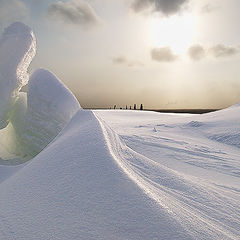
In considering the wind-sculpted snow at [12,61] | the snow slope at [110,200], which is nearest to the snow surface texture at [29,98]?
the wind-sculpted snow at [12,61]

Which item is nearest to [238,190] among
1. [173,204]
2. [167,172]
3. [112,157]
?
[167,172]

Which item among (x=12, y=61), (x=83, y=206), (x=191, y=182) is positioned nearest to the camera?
(x=83, y=206)

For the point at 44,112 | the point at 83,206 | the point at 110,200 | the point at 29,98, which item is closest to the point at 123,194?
the point at 110,200

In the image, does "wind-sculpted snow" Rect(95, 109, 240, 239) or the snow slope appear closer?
the snow slope

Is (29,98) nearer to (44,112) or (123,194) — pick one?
(44,112)

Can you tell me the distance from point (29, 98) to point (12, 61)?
1053 mm

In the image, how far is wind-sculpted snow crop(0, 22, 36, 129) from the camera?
576 cm

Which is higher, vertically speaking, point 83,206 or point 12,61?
point 12,61

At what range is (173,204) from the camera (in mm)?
1449

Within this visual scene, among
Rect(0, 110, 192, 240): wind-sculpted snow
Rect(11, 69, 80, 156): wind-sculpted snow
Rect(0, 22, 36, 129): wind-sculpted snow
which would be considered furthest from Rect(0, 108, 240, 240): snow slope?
Rect(0, 22, 36, 129): wind-sculpted snow

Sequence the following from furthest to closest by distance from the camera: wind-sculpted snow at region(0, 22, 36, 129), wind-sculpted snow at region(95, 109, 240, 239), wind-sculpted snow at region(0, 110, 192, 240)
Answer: wind-sculpted snow at region(0, 22, 36, 129), wind-sculpted snow at region(95, 109, 240, 239), wind-sculpted snow at region(0, 110, 192, 240)

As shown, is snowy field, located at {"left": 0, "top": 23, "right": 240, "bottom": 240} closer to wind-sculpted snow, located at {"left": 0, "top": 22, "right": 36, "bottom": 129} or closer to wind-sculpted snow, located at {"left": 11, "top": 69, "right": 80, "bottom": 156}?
wind-sculpted snow, located at {"left": 11, "top": 69, "right": 80, "bottom": 156}

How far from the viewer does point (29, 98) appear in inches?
241

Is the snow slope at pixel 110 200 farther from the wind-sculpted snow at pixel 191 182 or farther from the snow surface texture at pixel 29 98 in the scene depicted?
the snow surface texture at pixel 29 98
